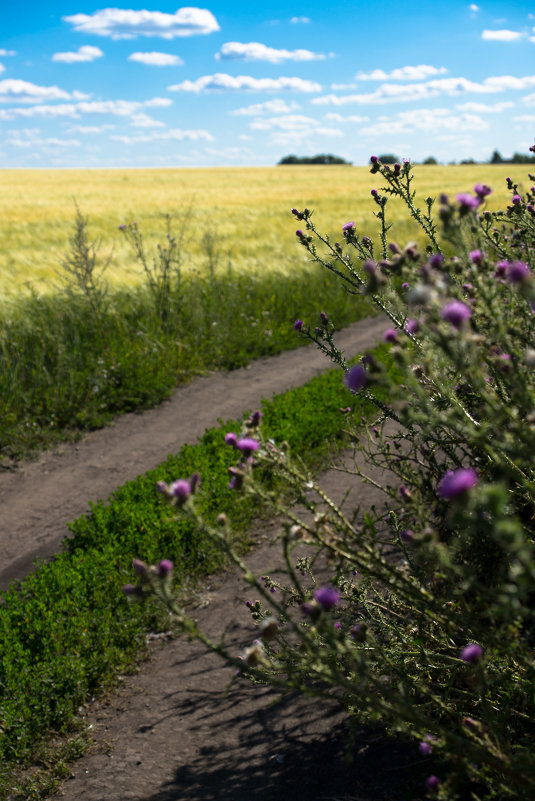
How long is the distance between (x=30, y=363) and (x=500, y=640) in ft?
21.5

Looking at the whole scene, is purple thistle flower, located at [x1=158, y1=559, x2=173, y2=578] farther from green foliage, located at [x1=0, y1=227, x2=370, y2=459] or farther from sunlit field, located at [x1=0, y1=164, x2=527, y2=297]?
sunlit field, located at [x1=0, y1=164, x2=527, y2=297]

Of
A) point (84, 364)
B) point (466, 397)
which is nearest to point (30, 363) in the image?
point (84, 364)

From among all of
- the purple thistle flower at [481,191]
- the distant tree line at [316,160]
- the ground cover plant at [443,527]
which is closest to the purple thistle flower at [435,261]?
the ground cover plant at [443,527]

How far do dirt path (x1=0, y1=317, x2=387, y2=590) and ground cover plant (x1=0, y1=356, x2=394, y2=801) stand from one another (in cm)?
62

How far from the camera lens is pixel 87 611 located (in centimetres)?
355

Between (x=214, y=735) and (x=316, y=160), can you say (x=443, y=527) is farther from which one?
(x=316, y=160)

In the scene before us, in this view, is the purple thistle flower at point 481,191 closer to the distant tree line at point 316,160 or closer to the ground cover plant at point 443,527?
the ground cover plant at point 443,527

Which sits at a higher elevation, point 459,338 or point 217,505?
point 459,338

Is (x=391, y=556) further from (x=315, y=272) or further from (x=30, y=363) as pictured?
(x=315, y=272)

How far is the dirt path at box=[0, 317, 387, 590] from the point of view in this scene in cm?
505

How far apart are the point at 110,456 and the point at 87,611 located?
292 centimetres

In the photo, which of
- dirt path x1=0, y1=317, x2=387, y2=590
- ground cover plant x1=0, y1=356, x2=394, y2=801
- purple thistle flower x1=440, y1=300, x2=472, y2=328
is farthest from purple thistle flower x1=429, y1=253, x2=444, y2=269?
dirt path x1=0, y1=317, x2=387, y2=590

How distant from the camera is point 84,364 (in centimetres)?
770

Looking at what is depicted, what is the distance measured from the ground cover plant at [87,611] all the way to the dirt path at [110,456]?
623 millimetres
